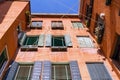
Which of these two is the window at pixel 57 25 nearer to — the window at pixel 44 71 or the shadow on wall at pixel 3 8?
the shadow on wall at pixel 3 8

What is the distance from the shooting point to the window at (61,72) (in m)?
15.7

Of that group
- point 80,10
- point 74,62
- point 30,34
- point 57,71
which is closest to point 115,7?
point 74,62

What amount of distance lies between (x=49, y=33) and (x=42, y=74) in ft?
27.4

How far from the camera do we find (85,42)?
70.5ft

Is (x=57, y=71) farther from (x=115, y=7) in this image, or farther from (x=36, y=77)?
(x=115, y=7)

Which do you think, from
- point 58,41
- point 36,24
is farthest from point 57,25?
point 58,41

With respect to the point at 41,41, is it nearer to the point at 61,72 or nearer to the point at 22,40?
the point at 22,40

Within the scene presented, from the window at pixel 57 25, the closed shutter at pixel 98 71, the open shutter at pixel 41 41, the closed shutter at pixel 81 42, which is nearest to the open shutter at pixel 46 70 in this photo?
the closed shutter at pixel 98 71

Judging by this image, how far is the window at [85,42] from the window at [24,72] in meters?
6.05

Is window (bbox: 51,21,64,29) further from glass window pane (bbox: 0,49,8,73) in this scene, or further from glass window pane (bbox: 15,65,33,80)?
glass window pane (bbox: 0,49,8,73)

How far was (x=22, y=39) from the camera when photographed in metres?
21.0

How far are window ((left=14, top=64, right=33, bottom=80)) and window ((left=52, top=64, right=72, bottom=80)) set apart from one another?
1.84 m

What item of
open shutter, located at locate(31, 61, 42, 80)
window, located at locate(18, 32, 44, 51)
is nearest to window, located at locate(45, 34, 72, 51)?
window, located at locate(18, 32, 44, 51)

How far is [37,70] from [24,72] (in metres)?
1.05
